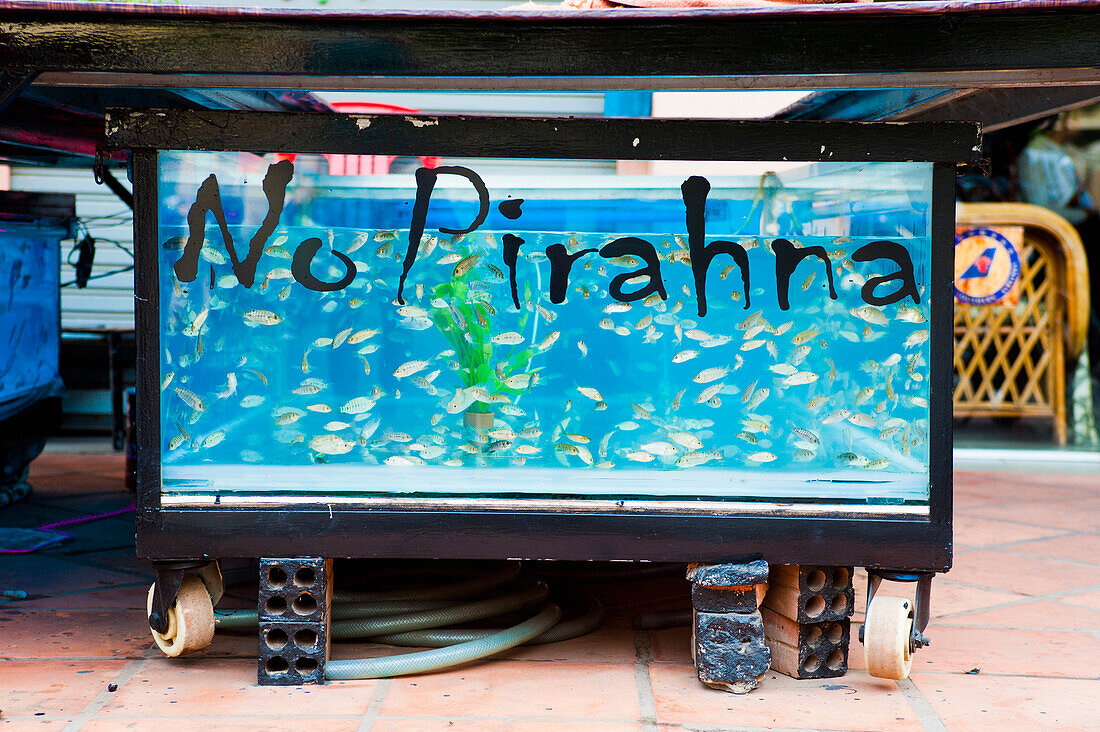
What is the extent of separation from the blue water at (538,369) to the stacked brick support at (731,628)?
33cm

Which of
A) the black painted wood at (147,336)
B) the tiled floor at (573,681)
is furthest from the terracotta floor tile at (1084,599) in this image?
the black painted wood at (147,336)

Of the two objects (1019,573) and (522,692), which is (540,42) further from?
(1019,573)

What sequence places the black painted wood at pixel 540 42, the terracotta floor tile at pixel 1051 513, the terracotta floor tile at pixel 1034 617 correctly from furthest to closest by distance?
the terracotta floor tile at pixel 1051 513, the terracotta floor tile at pixel 1034 617, the black painted wood at pixel 540 42

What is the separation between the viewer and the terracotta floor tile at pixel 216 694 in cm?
260

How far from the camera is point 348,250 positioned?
287 centimetres

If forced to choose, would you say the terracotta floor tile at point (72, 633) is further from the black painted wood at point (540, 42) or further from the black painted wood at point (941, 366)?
the black painted wood at point (941, 366)

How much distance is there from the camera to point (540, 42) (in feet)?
8.04

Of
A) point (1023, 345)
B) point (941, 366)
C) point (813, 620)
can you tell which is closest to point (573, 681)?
point (813, 620)

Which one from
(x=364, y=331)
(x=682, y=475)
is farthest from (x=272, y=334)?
(x=682, y=475)

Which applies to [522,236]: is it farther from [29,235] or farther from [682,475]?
[29,235]

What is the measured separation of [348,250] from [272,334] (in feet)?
1.16

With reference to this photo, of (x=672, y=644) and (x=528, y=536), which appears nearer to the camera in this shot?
(x=528, y=536)

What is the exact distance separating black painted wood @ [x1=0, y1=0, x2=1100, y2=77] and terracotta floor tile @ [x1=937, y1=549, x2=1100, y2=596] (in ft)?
8.28

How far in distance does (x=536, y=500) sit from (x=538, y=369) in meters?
0.41
